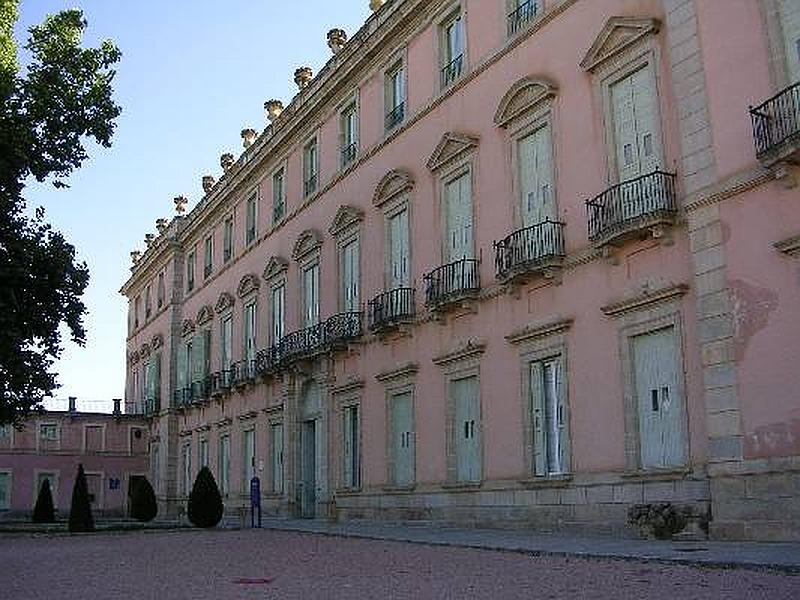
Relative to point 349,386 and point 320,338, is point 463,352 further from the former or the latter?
point 320,338

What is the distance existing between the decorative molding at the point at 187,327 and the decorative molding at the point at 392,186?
18.4 metres

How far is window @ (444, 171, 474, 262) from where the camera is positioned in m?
20.1

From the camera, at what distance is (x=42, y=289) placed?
20047 mm

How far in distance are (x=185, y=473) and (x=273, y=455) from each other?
38.3ft

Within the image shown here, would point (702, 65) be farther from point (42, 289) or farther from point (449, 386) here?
point (42, 289)

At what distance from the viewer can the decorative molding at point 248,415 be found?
104ft

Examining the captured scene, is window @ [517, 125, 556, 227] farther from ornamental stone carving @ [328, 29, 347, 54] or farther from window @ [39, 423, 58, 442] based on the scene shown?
window @ [39, 423, 58, 442]

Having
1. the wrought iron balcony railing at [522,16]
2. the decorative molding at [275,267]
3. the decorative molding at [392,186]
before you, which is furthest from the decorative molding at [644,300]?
the decorative molding at [275,267]

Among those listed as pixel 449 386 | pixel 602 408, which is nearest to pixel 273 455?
pixel 449 386

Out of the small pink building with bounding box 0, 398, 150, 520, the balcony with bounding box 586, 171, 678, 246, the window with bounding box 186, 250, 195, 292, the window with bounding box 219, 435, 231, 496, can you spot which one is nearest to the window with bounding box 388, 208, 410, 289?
the balcony with bounding box 586, 171, 678, 246

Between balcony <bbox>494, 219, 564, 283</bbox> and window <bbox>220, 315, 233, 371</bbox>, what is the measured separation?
18.7m

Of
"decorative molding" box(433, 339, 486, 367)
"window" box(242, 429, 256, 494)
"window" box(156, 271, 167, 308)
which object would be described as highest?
"window" box(156, 271, 167, 308)

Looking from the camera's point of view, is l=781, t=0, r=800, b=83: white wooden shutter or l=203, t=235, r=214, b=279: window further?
l=203, t=235, r=214, b=279: window

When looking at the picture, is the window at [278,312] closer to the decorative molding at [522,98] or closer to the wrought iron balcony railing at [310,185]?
the wrought iron balcony railing at [310,185]
